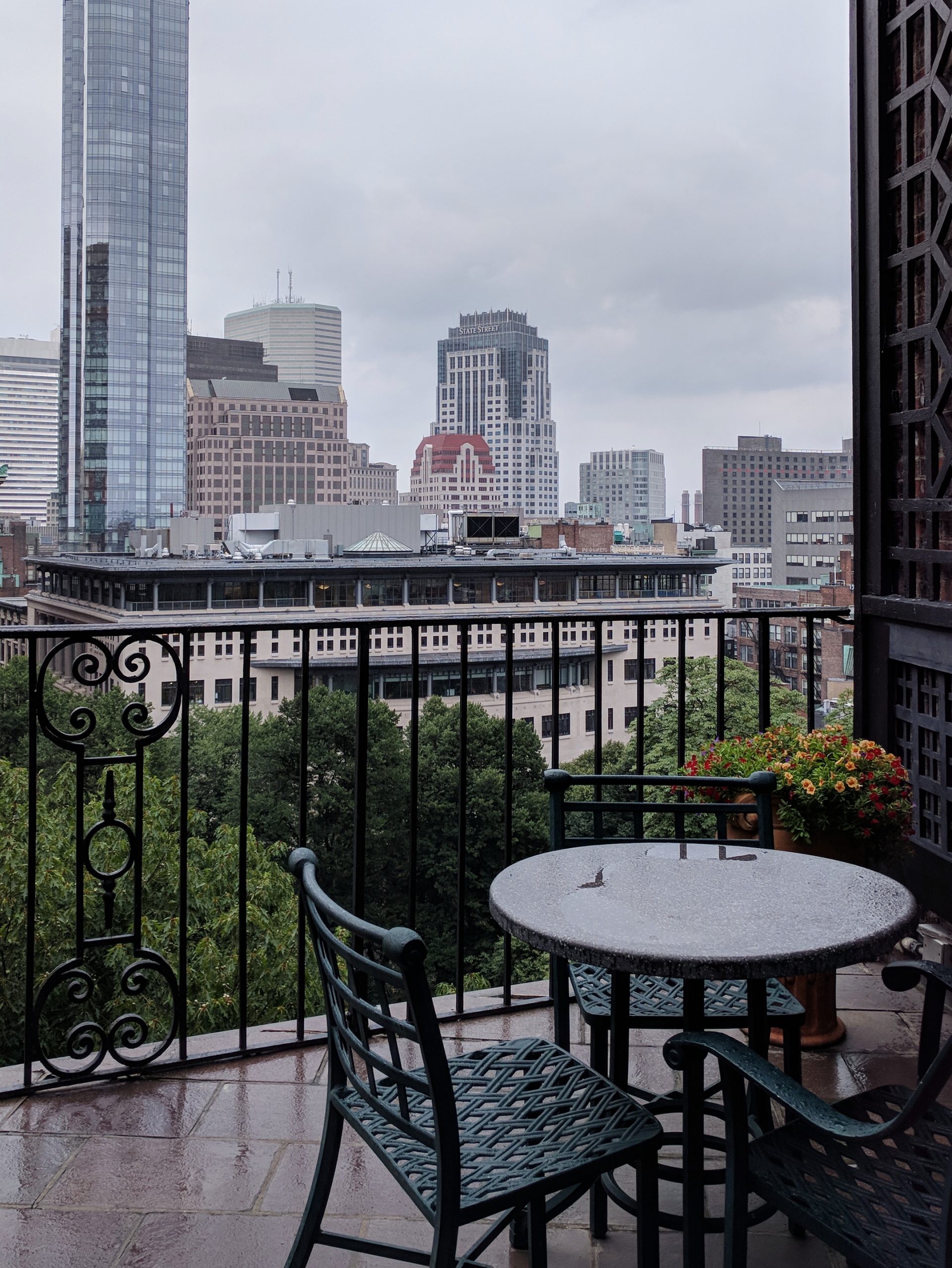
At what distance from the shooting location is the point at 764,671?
3.11 meters

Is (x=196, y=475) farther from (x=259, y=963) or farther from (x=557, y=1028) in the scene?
(x=557, y=1028)

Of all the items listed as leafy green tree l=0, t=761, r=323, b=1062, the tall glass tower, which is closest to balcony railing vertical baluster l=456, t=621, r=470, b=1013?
leafy green tree l=0, t=761, r=323, b=1062

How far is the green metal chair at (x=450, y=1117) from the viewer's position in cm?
116

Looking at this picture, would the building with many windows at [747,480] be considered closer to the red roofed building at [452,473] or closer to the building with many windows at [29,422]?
the red roofed building at [452,473]

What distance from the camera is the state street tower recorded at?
77875 millimetres

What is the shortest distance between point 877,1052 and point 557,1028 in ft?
3.43

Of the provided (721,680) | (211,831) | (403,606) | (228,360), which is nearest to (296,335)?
(228,360)

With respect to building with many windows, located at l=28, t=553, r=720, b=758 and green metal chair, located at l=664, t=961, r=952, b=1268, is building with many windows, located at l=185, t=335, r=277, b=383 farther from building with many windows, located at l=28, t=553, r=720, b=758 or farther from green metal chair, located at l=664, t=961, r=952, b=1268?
green metal chair, located at l=664, t=961, r=952, b=1268

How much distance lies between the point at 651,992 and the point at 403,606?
46205 mm

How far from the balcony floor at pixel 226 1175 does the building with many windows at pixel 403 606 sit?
117ft

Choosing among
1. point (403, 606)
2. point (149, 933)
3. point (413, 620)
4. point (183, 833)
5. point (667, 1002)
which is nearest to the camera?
point (667, 1002)

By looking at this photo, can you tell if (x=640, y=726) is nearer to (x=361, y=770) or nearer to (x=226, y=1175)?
(x=361, y=770)

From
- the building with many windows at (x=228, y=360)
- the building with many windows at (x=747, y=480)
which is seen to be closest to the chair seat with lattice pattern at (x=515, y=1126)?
the building with many windows at (x=747, y=480)

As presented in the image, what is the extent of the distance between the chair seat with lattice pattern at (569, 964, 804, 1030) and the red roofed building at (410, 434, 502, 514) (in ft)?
234
